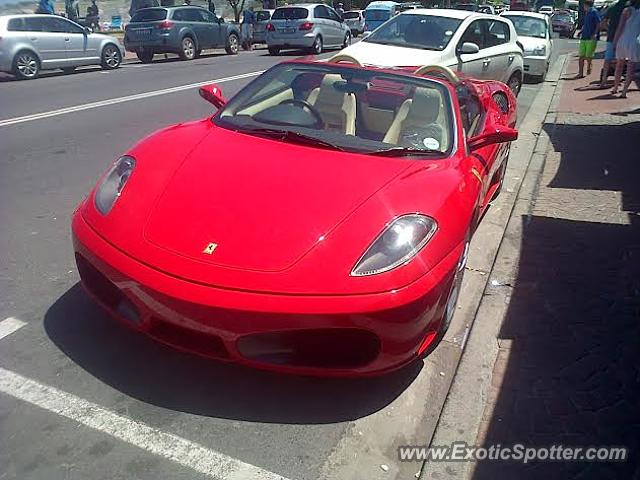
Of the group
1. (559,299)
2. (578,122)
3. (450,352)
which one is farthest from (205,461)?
(578,122)

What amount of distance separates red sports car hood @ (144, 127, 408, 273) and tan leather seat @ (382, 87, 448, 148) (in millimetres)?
484

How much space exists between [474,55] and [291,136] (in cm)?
677

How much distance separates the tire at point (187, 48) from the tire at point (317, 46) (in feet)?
13.7

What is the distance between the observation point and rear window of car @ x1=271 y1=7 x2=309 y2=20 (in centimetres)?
1962

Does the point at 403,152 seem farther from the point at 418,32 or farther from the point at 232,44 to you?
the point at 232,44

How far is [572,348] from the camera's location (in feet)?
10.3

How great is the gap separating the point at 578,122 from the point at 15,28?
1187 centimetres

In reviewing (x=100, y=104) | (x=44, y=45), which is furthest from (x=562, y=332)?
(x=44, y=45)

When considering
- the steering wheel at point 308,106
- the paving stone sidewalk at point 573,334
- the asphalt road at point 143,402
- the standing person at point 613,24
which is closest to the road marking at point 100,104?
the asphalt road at point 143,402

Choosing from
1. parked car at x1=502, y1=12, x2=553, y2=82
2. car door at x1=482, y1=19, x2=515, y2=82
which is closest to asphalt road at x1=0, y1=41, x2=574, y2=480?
car door at x1=482, y1=19, x2=515, y2=82

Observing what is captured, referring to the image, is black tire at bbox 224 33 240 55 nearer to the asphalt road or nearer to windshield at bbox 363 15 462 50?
windshield at bbox 363 15 462 50

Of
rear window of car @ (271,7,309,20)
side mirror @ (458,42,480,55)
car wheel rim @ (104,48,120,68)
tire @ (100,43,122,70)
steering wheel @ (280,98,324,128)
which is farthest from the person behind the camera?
rear window of car @ (271,7,309,20)

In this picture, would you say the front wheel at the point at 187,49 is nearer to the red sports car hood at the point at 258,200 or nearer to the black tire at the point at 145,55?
the black tire at the point at 145,55

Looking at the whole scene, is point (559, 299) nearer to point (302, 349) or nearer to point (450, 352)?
point (450, 352)
